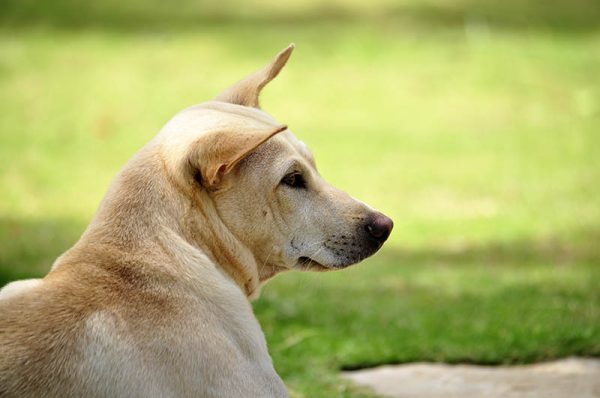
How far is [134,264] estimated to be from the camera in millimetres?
4219

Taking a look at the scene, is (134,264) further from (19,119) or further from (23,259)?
(19,119)

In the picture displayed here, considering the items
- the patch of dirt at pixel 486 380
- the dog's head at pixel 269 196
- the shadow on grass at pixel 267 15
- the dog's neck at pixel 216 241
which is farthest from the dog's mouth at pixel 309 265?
the shadow on grass at pixel 267 15

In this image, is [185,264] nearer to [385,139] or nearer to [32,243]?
[32,243]

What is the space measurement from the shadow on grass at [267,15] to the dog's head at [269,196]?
13581mm

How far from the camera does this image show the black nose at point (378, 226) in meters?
4.68

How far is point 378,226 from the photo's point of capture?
4.68 meters

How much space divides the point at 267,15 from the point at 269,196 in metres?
14.5

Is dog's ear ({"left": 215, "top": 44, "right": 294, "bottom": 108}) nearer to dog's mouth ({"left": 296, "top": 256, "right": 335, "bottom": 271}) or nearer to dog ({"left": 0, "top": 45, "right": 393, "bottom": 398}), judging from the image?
dog ({"left": 0, "top": 45, "right": 393, "bottom": 398})

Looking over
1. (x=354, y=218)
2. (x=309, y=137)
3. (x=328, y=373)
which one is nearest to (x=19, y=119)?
(x=309, y=137)

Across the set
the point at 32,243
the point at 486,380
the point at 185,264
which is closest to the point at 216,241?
the point at 185,264

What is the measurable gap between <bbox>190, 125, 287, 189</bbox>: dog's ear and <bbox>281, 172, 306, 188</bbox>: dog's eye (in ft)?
1.06

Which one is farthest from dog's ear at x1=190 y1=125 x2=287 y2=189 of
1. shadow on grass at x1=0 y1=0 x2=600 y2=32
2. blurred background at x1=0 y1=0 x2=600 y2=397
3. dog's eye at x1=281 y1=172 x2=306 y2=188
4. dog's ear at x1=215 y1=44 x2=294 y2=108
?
shadow on grass at x1=0 y1=0 x2=600 y2=32

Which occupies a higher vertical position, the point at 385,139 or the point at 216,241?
the point at 216,241

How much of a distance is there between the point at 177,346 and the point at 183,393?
0.60ft
